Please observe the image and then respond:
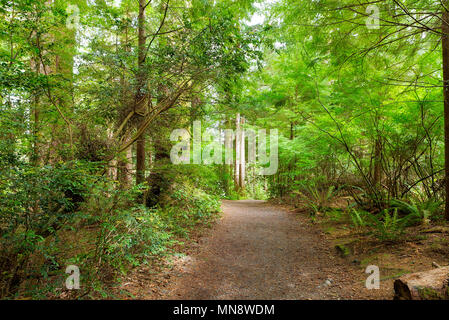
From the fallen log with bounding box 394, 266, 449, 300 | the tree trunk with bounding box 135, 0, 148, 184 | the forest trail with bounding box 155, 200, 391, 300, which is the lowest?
the forest trail with bounding box 155, 200, 391, 300

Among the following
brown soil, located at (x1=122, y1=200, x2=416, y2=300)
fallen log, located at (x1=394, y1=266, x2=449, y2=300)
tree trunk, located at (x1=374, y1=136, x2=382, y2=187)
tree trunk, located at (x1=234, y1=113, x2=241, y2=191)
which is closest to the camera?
fallen log, located at (x1=394, y1=266, x2=449, y2=300)

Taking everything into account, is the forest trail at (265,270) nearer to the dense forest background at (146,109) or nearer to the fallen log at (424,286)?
the fallen log at (424,286)

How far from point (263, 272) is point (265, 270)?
0.09m

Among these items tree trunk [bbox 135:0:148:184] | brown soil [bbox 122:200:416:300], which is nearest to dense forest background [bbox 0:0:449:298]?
tree trunk [bbox 135:0:148:184]

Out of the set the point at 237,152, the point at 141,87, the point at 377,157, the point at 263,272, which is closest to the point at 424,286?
the point at 263,272

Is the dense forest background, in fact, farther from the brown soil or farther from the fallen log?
the fallen log

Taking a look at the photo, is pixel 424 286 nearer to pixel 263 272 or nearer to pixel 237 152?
pixel 263 272

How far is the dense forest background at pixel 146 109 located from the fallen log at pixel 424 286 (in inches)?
71.1

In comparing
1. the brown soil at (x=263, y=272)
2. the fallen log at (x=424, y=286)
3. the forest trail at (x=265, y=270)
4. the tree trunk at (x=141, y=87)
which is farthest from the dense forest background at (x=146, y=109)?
the fallen log at (x=424, y=286)

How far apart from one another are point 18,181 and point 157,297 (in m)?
2.28

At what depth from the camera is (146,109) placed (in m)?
5.58

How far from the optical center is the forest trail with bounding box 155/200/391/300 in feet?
10.3

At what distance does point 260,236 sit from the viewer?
588cm
